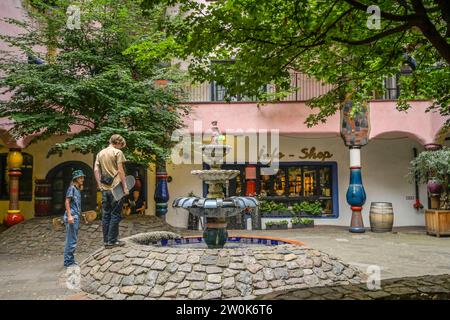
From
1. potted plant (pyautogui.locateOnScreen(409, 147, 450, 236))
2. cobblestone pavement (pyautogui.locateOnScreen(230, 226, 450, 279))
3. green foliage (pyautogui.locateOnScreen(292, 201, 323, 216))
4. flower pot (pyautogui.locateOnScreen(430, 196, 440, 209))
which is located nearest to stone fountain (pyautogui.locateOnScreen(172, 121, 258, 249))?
cobblestone pavement (pyautogui.locateOnScreen(230, 226, 450, 279))

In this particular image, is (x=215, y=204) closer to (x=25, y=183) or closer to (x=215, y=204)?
(x=215, y=204)

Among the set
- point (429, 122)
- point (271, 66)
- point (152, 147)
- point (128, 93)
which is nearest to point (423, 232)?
point (429, 122)

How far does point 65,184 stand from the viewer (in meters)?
16.5

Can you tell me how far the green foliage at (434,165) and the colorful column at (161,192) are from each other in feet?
27.2

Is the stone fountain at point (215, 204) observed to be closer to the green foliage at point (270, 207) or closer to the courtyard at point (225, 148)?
the courtyard at point (225, 148)

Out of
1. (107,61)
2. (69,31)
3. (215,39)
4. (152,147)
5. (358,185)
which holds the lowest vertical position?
(358,185)

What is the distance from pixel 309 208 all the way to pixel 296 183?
1185 millimetres

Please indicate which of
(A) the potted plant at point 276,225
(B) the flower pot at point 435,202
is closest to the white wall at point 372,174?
(A) the potted plant at point 276,225

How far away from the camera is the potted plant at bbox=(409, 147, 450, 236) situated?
12180 mm

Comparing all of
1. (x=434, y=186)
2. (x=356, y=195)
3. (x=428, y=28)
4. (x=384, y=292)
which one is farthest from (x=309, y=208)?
(x=428, y=28)

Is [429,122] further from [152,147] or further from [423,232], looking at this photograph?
[152,147]

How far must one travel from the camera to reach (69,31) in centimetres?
1098

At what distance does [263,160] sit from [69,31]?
27.5 ft

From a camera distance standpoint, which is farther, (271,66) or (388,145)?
(388,145)
